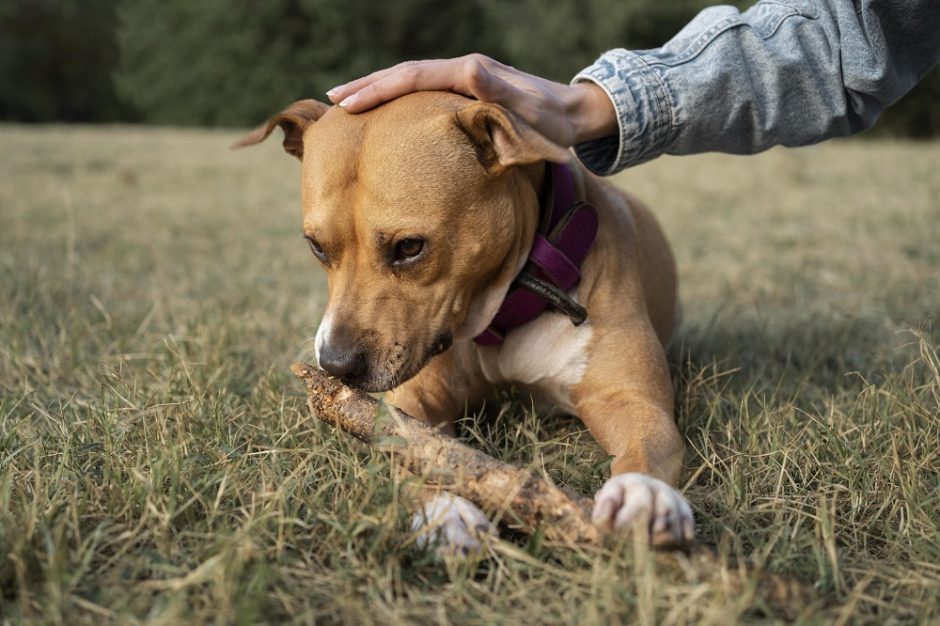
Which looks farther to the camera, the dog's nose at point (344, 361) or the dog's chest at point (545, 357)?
the dog's chest at point (545, 357)

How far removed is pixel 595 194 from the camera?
3.21m

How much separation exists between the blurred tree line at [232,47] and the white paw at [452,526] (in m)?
22.9

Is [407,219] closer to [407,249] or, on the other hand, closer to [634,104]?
[407,249]

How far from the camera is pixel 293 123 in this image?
3049mm

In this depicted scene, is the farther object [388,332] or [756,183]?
[756,183]

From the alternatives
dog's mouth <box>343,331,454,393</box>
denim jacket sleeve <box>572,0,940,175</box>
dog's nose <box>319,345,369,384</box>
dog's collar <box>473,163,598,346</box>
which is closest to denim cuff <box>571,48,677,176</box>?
denim jacket sleeve <box>572,0,940,175</box>

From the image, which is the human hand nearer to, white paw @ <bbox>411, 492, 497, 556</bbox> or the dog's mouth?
the dog's mouth

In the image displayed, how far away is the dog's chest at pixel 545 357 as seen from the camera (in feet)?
9.59

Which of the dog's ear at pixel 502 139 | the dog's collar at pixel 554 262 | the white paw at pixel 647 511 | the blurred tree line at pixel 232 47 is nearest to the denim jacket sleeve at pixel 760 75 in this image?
the dog's collar at pixel 554 262

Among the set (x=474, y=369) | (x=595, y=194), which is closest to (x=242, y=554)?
(x=474, y=369)

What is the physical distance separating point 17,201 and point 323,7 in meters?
25.2

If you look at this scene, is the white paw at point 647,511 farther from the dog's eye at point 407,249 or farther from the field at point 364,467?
the dog's eye at point 407,249

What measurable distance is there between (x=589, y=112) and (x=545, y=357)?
31.9 inches

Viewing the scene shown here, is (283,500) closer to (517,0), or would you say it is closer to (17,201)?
(17,201)
